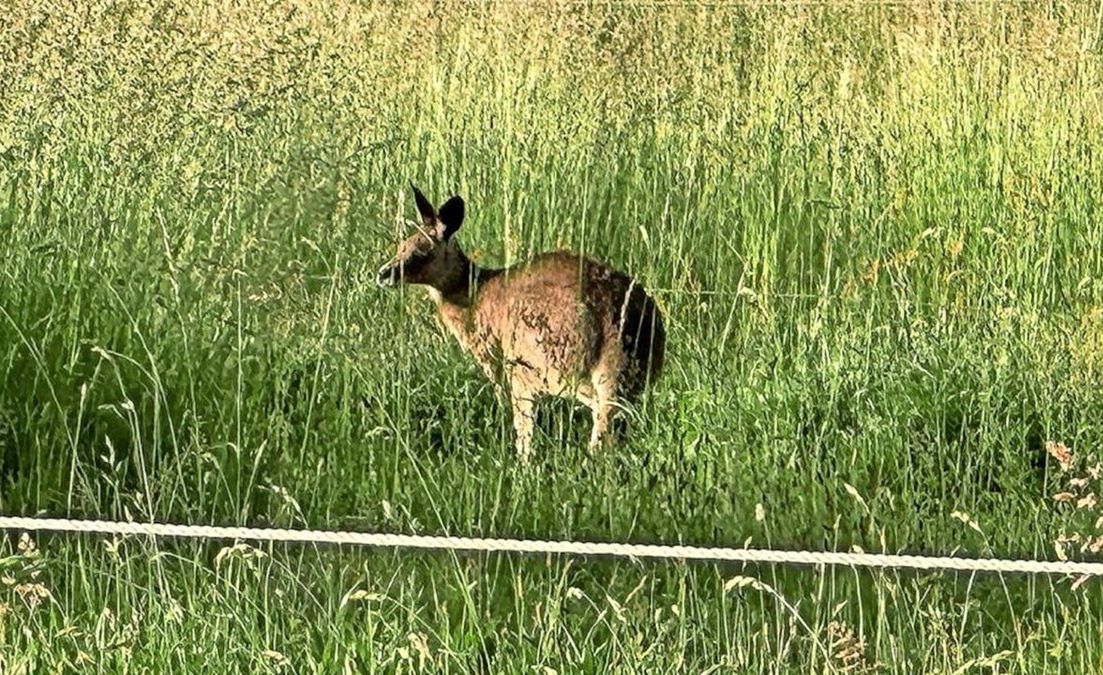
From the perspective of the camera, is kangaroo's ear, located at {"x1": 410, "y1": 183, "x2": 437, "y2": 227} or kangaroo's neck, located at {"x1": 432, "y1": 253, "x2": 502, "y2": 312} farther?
kangaroo's neck, located at {"x1": 432, "y1": 253, "x2": 502, "y2": 312}

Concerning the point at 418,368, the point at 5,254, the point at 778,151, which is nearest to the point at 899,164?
the point at 778,151

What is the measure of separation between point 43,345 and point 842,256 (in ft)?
7.80

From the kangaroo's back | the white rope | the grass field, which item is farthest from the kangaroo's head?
the white rope

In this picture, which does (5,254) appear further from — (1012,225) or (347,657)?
(1012,225)

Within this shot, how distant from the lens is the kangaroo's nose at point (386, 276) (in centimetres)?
545

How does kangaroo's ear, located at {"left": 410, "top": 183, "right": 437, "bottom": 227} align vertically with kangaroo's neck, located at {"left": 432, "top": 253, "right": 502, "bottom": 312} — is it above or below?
above

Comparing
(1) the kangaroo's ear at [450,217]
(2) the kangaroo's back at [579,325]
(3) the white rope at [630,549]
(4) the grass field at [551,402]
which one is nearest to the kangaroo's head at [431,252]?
(1) the kangaroo's ear at [450,217]

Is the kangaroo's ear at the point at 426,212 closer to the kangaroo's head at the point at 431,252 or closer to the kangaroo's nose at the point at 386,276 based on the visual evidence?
the kangaroo's head at the point at 431,252

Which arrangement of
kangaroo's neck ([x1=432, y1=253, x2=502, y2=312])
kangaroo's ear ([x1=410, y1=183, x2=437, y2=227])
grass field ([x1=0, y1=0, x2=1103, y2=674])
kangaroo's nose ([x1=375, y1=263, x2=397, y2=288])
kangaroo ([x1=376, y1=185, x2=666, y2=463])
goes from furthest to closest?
kangaroo's neck ([x1=432, y1=253, x2=502, y2=312]), kangaroo's ear ([x1=410, y1=183, x2=437, y2=227]), kangaroo's nose ([x1=375, y1=263, x2=397, y2=288]), kangaroo ([x1=376, y1=185, x2=666, y2=463]), grass field ([x1=0, y1=0, x2=1103, y2=674])

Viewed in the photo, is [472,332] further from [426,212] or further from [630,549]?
[630,549]

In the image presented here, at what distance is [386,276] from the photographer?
553 cm

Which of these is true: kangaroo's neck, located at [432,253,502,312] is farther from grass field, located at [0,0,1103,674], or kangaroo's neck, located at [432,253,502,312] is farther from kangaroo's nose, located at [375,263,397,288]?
kangaroo's nose, located at [375,263,397,288]

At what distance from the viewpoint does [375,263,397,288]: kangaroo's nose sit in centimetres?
545

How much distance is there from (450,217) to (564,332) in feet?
1.83
